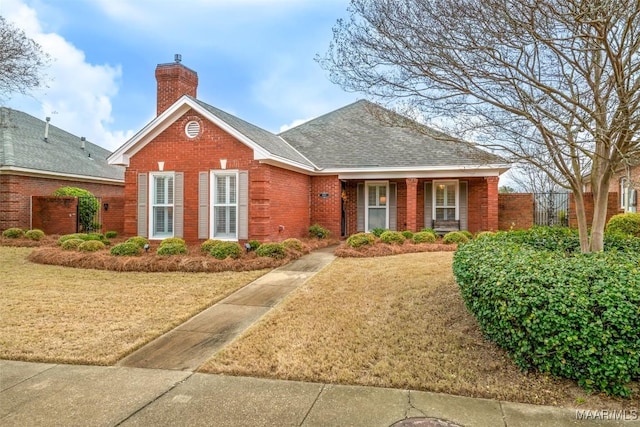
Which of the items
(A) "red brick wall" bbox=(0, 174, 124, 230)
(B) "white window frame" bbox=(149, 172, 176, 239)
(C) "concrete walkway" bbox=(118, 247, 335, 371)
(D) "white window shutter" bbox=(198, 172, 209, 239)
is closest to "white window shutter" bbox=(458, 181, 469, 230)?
(C) "concrete walkway" bbox=(118, 247, 335, 371)

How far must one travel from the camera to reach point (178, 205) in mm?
13047

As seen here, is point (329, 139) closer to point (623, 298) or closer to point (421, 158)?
point (421, 158)

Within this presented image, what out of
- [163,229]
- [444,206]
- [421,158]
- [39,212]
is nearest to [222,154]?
[163,229]

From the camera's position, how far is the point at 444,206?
55.2ft

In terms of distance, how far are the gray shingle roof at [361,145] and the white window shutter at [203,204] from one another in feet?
16.9

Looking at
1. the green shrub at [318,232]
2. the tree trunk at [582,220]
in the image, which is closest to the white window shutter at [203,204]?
the green shrub at [318,232]

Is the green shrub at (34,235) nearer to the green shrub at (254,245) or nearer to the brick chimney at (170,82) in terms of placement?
the brick chimney at (170,82)

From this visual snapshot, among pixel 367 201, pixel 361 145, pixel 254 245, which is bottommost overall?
pixel 254 245

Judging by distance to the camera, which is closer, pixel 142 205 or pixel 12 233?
pixel 142 205

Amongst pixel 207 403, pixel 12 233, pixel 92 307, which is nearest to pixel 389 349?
pixel 207 403

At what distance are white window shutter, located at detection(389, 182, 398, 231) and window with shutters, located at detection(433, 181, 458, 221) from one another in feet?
5.31

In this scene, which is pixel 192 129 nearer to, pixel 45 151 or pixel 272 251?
pixel 272 251

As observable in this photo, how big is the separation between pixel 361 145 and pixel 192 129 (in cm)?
763

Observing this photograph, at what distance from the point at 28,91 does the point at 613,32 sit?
15.4m
